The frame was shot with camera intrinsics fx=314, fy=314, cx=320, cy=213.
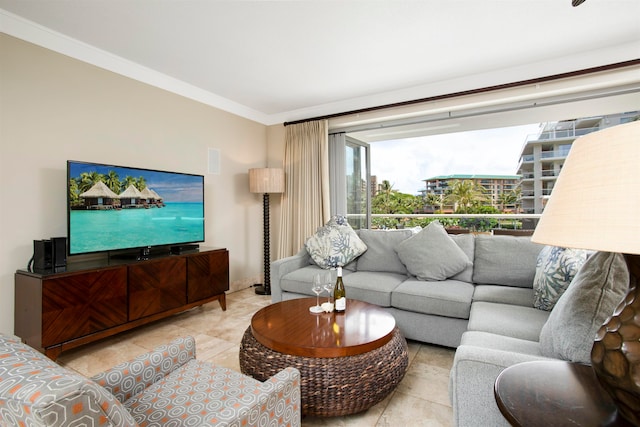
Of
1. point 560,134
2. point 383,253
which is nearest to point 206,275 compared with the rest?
point 383,253

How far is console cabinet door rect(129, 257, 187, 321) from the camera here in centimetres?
272

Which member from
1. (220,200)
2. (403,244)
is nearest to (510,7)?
(403,244)

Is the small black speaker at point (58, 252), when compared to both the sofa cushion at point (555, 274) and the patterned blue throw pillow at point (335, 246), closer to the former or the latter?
the patterned blue throw pillow at point (335, 246)

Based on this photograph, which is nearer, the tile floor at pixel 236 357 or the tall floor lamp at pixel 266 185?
the tile floor at pixel 236 357

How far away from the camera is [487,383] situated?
3.92 ft

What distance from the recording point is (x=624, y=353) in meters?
0.69

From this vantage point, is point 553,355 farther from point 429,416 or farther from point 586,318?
point 429,416

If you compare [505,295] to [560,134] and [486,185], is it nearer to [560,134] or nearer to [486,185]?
[560,134]

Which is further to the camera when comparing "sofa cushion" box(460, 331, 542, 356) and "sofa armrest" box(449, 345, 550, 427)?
"sofa cushion" box(460, 331, 542, 356)

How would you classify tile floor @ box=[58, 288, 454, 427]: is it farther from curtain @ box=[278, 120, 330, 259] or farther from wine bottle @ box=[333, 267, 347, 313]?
curtain @ box=[278, 120, 330, 259]

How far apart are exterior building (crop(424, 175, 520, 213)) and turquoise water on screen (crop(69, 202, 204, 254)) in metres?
3.58

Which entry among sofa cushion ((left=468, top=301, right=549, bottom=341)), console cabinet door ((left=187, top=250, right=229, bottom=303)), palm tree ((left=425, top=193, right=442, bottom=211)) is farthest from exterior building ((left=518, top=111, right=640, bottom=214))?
console cabinet door ((left=187, top=250, right=229, bottom=303))

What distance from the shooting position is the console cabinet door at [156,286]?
8.91ft

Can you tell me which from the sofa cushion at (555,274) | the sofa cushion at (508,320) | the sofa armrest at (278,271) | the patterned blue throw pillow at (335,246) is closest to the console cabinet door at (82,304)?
the sofa armrest at (278,271)
